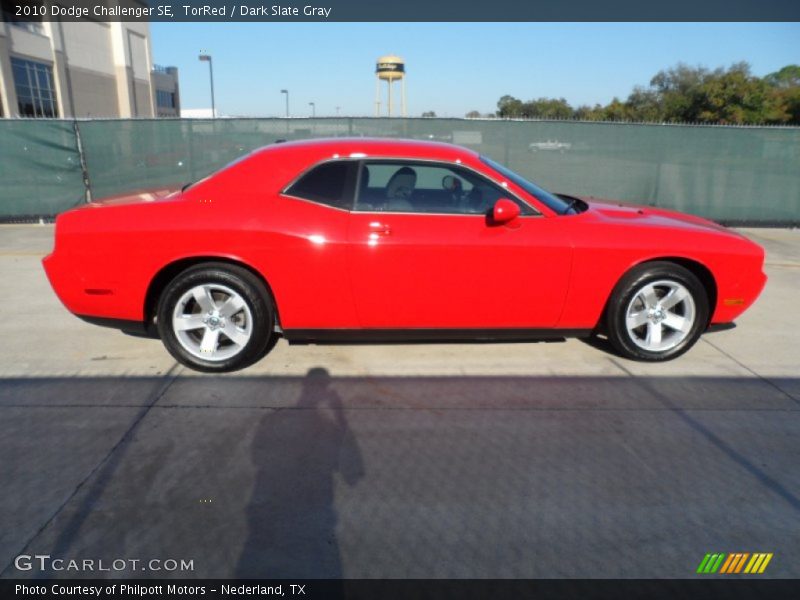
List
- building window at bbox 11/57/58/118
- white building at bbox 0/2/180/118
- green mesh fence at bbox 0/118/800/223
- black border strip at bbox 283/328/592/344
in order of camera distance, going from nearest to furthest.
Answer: black border strip at bbox 283/328/592/344 → green mesh fence at bbox 0/118/800/223 → white building at bbox 0/2/180/118 → building window at bbox 11/57/58/118

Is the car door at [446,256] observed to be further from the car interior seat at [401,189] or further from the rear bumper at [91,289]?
the rear bumper at [91,289]

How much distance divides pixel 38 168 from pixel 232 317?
799cm

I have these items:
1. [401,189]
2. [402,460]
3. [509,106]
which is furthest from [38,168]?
[509,106]

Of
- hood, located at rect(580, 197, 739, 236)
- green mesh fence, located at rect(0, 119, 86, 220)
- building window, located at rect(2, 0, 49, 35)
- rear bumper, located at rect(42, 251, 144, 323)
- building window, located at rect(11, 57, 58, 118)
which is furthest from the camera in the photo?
building window, located at rect(11, 57, 58, 118)

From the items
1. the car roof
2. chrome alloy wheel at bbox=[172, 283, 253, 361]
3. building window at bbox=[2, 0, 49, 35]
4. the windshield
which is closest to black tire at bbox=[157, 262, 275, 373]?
chrome alloy wheel at bbox=[172, 283, 253, 361]

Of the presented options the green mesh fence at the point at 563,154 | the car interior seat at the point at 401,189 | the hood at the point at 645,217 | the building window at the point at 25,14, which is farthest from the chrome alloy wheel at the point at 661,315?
the building window at the point at 25,14

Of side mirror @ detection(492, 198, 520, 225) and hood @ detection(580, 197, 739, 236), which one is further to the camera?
hood @ detection(580, 197, 739, 236)

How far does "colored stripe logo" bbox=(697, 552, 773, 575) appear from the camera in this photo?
88.6 inches

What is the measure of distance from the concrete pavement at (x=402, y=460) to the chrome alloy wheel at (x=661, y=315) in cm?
20

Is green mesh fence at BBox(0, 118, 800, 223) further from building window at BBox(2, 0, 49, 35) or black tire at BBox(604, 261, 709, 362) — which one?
→ building window at BBox(2, 0, 49, 35)

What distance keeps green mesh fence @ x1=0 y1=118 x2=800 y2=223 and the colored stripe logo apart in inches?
331

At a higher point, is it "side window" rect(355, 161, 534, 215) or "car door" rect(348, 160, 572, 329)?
"side window" rect(355, 161, 534, 215)

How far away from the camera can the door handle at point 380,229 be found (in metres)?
3.83
